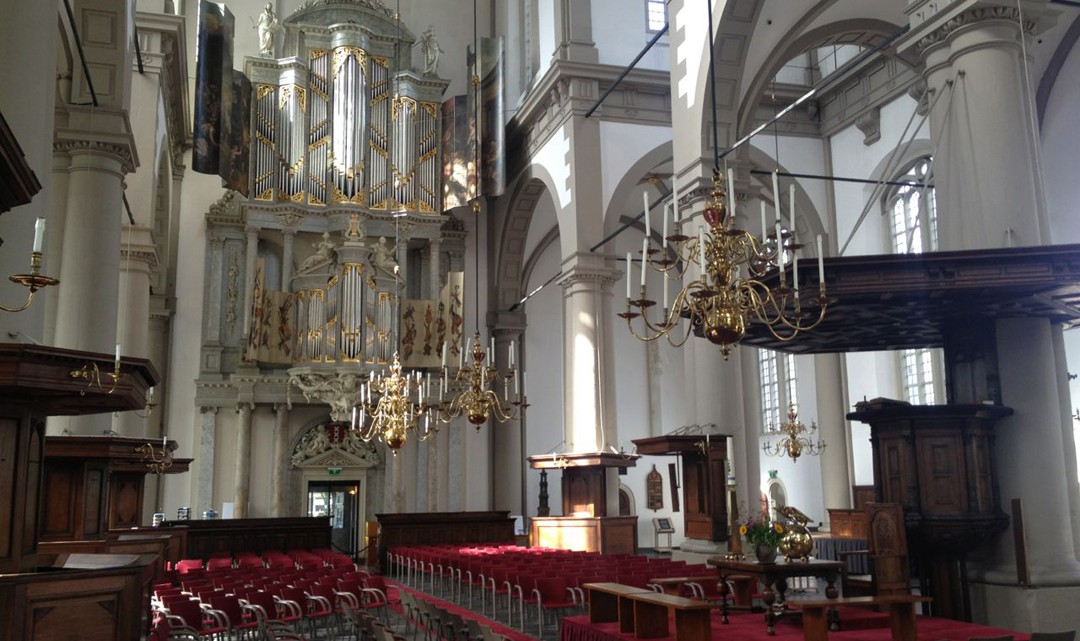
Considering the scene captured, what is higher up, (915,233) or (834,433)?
(915,233)

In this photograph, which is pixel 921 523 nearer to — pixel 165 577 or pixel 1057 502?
pixel 1057 502

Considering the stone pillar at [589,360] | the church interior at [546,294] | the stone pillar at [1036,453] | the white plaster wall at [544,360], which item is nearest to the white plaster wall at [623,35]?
the church interior at [546,294]

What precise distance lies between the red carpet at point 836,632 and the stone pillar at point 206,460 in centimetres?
1444

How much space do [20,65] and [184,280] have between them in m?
15.7

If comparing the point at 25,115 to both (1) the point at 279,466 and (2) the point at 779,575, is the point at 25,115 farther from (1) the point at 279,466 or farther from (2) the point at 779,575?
(1) the point at 279,466

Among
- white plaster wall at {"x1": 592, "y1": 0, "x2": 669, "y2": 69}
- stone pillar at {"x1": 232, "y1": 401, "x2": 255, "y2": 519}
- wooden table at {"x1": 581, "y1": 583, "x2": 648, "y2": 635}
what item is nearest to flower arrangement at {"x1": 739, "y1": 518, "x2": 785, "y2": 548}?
wooden table at {"x1": 581, "y1": 583, "x2": 648, "y2": 635}

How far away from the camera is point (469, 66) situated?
2347 centimetres

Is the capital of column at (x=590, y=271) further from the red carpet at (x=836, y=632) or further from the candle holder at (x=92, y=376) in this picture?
the candle holder at (x=92, y=376)

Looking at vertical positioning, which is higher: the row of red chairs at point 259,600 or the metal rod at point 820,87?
the metal rod at point 820,87

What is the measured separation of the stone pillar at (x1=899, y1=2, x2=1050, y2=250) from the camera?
8.18 meters

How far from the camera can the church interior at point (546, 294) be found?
771cm

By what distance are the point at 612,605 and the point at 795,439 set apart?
44.8 feet

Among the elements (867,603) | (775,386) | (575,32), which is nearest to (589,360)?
(575,32)

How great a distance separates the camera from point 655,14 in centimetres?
1925
